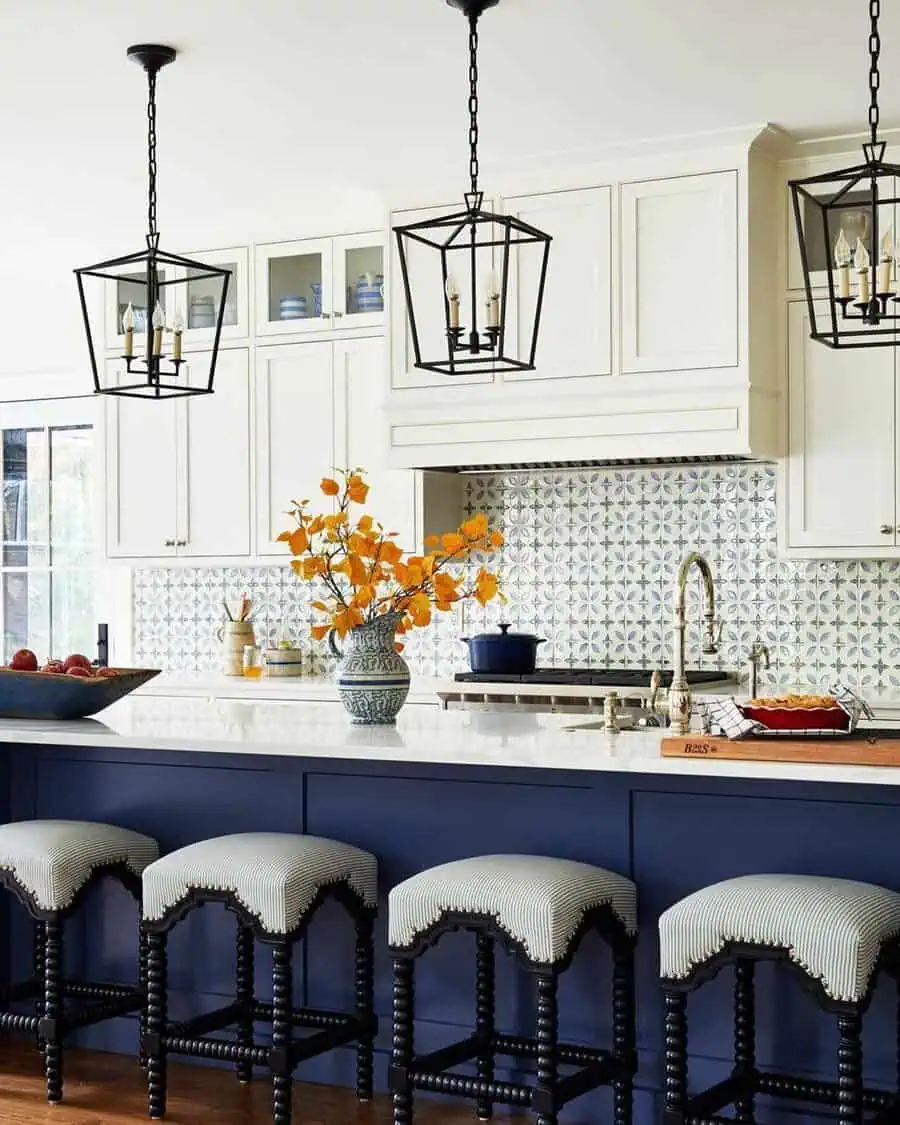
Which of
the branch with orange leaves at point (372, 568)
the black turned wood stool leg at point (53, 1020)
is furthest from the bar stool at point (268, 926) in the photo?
the branch with orange leaves at point (372, 568)

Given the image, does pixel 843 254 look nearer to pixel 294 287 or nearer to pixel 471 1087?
pixel 471 1087

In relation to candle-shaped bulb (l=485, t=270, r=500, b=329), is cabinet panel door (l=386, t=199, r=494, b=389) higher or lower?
higher

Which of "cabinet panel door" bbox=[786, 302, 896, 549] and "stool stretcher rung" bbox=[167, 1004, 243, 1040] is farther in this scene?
"cabinet panel door" bbox=[786, 302, 896, 549]

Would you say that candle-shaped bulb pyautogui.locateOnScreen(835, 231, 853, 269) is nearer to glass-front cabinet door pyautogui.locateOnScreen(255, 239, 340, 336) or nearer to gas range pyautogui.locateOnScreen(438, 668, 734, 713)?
gas range pyautogui.locateOnScreen(438, 668, 734, 713)

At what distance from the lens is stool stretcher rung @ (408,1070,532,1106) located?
3.27 meters

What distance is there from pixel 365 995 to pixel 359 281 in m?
3.19

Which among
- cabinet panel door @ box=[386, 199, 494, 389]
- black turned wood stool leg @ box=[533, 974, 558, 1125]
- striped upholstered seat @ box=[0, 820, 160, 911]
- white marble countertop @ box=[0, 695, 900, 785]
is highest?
cabinet panel door @ box=[386, 199, 494, 389]

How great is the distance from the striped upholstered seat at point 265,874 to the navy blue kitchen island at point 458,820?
19 cm

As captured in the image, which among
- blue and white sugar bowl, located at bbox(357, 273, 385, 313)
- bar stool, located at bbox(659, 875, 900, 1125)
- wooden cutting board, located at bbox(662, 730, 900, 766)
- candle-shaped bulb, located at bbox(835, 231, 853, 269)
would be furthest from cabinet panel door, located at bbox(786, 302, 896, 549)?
bar stool, located at bbox(659, 875, 900, 1125)

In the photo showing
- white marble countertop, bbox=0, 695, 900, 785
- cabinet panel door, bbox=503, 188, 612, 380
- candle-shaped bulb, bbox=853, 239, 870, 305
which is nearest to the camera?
candle-shaped bulb, bbox=853, 239, 870, 305

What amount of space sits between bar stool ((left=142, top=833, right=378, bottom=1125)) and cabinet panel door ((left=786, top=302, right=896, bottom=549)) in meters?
2.27

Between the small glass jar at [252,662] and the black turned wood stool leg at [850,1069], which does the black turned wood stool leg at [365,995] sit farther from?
the small glass jar at [252,662]

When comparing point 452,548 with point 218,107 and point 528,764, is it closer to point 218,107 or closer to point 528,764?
point 528,764

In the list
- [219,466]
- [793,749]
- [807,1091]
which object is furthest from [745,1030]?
[219,466]
